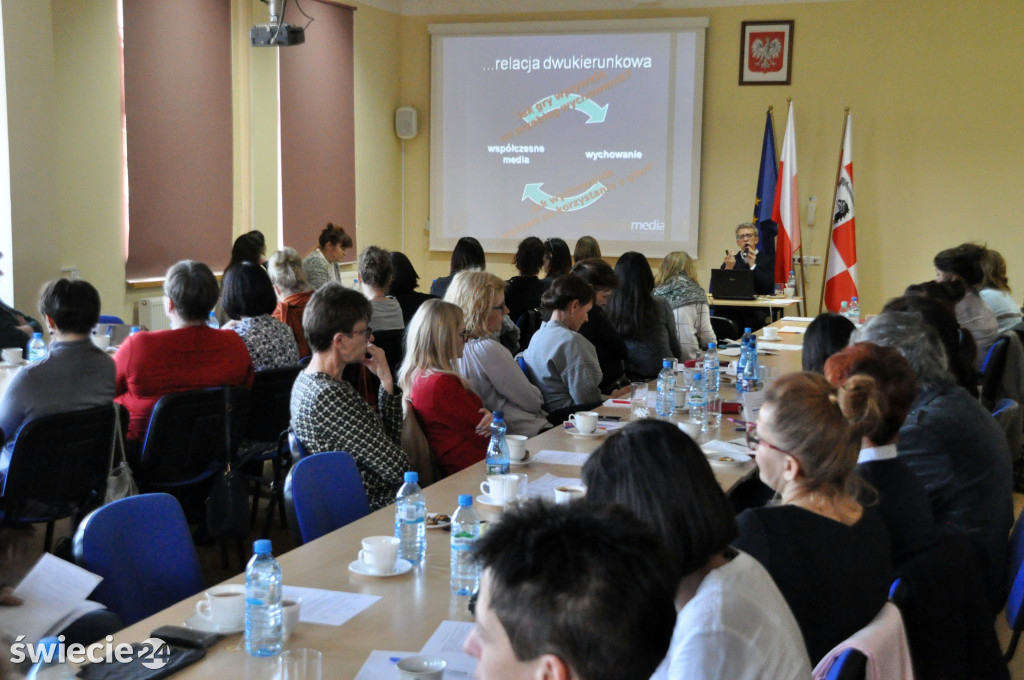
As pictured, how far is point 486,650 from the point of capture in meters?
1.10

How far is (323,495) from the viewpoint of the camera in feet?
9.36

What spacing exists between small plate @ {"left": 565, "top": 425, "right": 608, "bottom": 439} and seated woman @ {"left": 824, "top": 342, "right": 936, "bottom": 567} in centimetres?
129

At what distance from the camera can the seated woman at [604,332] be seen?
18.2ft

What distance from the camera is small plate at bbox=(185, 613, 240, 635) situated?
1.90 meters

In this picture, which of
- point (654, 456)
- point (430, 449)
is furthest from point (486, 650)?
point (430, 449)

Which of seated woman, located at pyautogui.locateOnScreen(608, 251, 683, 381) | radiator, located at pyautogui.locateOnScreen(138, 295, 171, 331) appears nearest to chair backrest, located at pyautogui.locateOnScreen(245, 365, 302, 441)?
seated woman, located at pyautogui.locateOnScreen(608, 251, 683, 381)

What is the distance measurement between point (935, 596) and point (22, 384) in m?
3.19

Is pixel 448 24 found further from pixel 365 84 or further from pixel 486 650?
pixel 486 650

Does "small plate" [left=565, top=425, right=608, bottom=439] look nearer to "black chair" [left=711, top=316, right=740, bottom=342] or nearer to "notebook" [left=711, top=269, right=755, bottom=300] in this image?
"black chair" [left=711, top=316, right=740, bottom=342]

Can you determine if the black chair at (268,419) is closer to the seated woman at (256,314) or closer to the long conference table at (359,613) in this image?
the seated woman at (256,314)

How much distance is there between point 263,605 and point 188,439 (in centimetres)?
233

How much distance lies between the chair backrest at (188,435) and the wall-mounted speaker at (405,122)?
6918mm

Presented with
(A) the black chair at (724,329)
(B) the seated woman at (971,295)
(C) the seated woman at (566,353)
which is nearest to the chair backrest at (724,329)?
(A) the black chair at (724,329)

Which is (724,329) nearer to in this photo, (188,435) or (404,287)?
(404,287)
